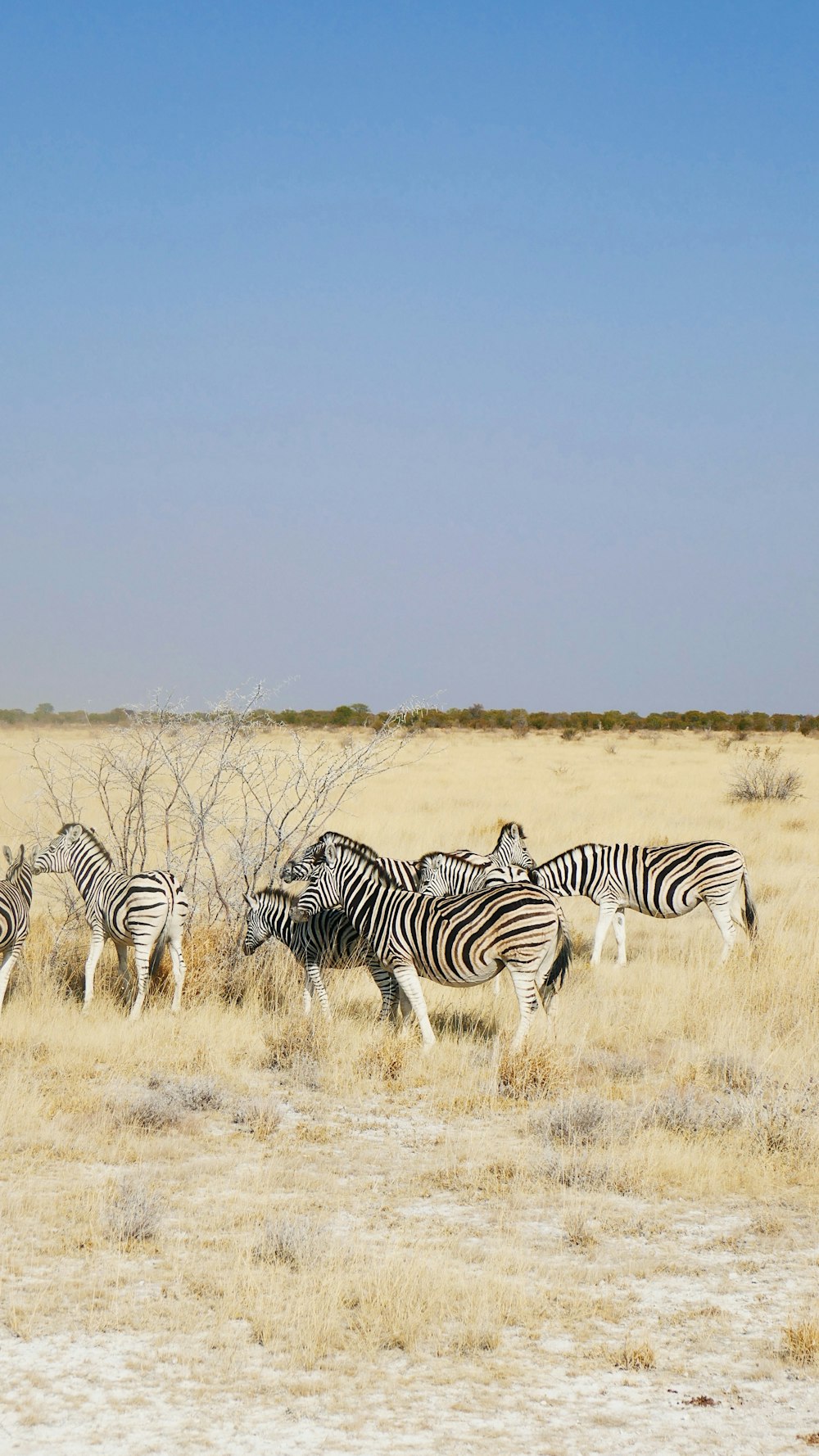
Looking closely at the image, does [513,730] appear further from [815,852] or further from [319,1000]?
[319,1000]

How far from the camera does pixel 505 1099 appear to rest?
843 centimetres

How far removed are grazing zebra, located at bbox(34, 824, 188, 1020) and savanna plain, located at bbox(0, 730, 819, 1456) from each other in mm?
352

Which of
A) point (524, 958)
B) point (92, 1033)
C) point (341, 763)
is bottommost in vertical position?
point (92, 1033)

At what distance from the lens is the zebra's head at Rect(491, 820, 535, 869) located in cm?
1401

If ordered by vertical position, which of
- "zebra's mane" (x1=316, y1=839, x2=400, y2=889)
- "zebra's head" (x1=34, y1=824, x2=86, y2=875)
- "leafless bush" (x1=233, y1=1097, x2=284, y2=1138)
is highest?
"zebra's mane" (x1=316, y1=839, x2=400, y2=889)

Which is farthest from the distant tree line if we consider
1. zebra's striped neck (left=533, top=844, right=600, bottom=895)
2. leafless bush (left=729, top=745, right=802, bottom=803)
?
zebra's striped neck (left=533, top=844, right=600, bottom=895)

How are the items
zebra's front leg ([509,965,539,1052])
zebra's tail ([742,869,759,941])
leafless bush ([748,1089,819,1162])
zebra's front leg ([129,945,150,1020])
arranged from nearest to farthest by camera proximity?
leafless bush ([748,1089,819,1162]) → zebra's front leg ([509,965,539,1052]) → zebra's front leg ([129,945,150,1020]) → zebra's tail ([742,869,759,941])

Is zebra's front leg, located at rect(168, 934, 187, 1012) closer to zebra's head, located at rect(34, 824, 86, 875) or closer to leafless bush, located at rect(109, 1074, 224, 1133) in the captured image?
zebra's head, located at rect(34, 824, 86, 875)

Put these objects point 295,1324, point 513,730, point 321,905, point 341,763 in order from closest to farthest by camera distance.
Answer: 1. point 295,1324
2. point 321,905
3. point 341,763
4. point 513,730

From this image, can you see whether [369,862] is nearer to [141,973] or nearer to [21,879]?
[141,973]

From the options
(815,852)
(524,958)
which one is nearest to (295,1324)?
(524,958)

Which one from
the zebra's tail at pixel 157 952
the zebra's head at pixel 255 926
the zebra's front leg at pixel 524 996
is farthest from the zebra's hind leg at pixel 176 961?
the zebra's front leg at pixel 524 996

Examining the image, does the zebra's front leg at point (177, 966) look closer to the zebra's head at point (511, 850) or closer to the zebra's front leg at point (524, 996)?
the zebra's front leg at point (524, 996)

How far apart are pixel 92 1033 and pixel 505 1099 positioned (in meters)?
3.35
